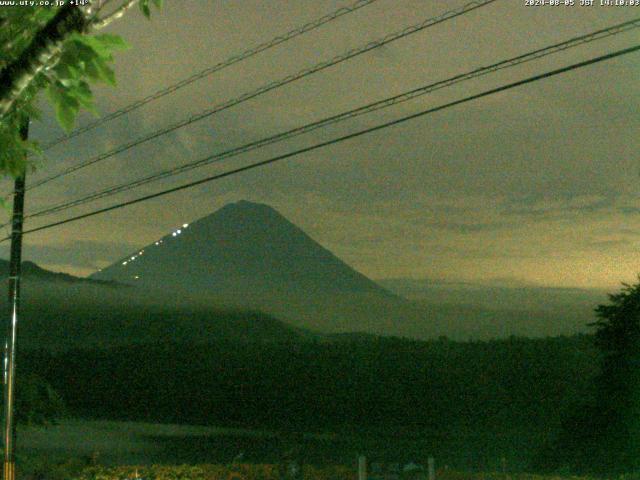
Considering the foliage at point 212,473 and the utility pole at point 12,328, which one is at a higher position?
the utility pole at point 12,328

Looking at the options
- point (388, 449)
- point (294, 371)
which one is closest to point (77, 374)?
point (294, 371)

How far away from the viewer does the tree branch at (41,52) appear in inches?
132

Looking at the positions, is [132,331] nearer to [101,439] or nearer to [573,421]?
[101,439]

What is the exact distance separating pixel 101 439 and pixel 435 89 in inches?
1322

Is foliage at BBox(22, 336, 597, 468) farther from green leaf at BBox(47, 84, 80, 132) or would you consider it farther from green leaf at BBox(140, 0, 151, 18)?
green leaf at BBox(47, 84, 80, 132)

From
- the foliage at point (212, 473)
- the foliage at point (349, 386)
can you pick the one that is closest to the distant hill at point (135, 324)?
the foliage at point (349, 386)

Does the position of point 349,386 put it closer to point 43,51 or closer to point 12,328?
point 12,328

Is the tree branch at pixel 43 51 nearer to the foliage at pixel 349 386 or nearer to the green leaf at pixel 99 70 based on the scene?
the green leaf at pixel 99 70

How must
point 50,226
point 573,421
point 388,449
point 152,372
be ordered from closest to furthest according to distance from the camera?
1. point 50,226
2. point 573,421
3. point 388,449
4. point 152,372

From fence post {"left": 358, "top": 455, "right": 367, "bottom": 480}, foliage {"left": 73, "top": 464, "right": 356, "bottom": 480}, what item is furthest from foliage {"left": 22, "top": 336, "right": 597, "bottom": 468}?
fence post {"left": 358, "top": 455, "right": 367, "bottom": 480}

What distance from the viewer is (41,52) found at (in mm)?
3383

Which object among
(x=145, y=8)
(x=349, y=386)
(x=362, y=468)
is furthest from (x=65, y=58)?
(x=349, y=386)

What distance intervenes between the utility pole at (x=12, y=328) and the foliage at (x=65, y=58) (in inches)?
421

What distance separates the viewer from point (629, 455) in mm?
23281
